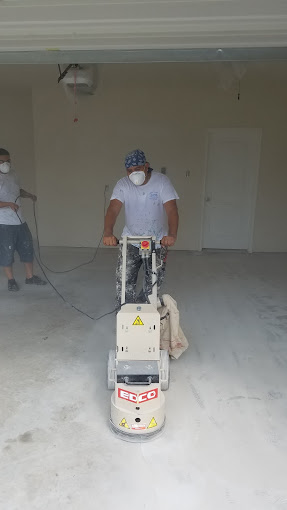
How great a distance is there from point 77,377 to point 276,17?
7.82 ft

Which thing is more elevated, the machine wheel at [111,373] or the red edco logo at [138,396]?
the red edco logo at [138,396]

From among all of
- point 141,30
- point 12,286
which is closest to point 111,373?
point 141,30

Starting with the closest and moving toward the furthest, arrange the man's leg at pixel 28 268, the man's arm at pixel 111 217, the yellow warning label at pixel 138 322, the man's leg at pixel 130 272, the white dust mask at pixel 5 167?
1. the yellow warning label at pixel 138 322
2. the man's arm at pixel 111 217
3. the man's leg at pixel 130 272
4. the white dust mask at pixel 5 167
5. the man's leg at pixel 28 268

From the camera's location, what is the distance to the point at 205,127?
5.47m

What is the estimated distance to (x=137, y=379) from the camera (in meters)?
1.82

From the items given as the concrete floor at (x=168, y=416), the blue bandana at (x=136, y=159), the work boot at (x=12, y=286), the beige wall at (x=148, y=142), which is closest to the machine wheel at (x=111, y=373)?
the concrete floor at (x=168, y=416)

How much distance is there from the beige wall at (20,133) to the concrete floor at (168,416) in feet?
11.2

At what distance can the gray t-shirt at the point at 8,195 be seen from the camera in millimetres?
3773

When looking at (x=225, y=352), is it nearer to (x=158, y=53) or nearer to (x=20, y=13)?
(x=158, y=53)

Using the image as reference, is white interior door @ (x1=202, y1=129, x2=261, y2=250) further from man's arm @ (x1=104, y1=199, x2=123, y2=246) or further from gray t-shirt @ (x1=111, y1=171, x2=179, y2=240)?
man's arm @ (x1=104, y1=199, x2=123, y2=246)

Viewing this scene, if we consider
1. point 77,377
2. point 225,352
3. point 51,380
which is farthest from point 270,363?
point 51,380

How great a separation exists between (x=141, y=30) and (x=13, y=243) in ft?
8.30

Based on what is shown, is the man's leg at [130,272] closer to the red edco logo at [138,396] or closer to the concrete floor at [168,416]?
the concrete floor at [168,416]

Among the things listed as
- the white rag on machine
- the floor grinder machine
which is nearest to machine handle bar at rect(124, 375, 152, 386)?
the floor grinder machine
